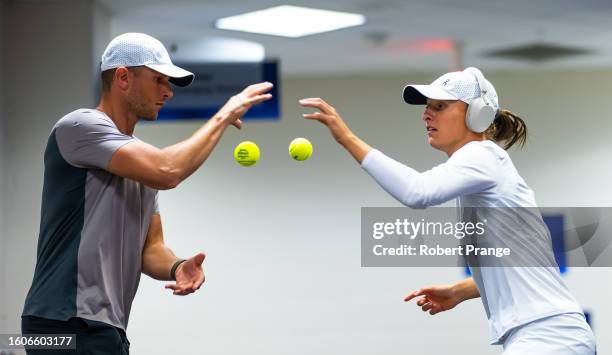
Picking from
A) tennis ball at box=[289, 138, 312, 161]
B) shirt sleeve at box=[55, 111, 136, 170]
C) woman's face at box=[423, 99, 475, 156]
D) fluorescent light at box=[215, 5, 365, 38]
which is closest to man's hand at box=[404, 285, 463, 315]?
woman's face at box=[423, 99, 475, 156]

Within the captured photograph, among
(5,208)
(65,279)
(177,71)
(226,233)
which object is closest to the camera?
(65,279)

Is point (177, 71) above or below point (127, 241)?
above

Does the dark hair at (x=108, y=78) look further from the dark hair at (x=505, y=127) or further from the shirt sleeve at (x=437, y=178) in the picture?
the dark hair at (x=505, y=127)

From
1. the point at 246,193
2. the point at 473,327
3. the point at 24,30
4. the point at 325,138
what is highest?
the point at 24,30

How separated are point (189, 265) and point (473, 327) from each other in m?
5.13

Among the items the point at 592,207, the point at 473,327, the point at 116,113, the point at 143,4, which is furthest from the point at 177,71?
the point at 592,207

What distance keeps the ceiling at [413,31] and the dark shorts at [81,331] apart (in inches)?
136

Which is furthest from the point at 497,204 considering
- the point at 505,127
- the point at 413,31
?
the point at 413,31

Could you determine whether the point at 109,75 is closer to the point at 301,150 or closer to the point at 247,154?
the point at 247,154

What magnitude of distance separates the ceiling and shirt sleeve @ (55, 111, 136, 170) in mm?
3216

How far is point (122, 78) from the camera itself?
8.30 feet

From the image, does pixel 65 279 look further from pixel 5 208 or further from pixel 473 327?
pixel 473 327

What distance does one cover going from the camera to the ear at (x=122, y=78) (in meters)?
2.52

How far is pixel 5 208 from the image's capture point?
5496mm
